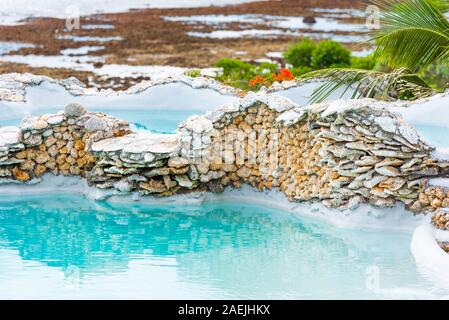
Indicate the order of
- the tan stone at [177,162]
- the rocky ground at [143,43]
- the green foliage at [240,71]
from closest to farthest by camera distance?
the tan stone at [177,162] < the green foliage at [240,71] < the rocky ground at [143,43]

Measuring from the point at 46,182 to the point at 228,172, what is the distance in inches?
90.6

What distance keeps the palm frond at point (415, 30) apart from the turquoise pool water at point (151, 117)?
3.83 meters

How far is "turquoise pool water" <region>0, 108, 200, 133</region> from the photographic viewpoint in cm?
1357

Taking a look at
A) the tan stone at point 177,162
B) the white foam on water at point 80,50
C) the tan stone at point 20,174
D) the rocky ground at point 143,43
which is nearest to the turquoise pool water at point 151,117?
the tan stone at point 20,174

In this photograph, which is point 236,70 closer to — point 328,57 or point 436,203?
point 328,57

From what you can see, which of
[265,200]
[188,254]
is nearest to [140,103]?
[265,200]

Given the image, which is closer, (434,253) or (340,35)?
(434,253)

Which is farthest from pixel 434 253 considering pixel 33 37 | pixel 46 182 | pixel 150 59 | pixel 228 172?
pixel 33 37

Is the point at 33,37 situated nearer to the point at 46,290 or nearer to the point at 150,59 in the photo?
the point at 150,59

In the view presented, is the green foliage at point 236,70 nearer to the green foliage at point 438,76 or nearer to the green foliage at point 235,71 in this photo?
the green foliage at point 235,71

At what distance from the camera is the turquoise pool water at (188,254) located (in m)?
7.67

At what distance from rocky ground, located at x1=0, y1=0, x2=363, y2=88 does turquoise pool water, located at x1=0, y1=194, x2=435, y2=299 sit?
12185 millimetres

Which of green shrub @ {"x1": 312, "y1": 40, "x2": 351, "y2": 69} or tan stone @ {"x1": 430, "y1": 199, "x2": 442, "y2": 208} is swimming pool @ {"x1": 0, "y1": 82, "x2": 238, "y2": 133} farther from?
green shrub @ {"x1": 312, "y1": 40, "x2": 351, "y2": 69}

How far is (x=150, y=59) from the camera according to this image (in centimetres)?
2717
